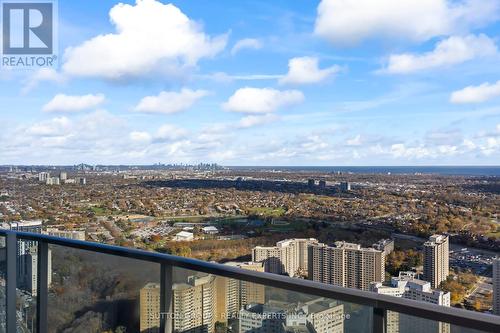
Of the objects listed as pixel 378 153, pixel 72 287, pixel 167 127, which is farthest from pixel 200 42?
pixel 72 287

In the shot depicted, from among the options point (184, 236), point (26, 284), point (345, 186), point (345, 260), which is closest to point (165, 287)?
point (26, 284)

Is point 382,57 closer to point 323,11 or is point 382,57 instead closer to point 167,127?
point 323,11

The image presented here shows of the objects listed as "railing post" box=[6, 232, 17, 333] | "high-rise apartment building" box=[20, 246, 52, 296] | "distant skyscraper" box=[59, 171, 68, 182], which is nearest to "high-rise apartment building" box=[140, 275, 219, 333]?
"high-rise apartment building" box=[20, 246, 52, 296]

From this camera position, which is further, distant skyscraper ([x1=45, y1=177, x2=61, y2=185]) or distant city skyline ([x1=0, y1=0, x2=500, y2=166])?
distant skyscraper ([x1=45, y1=177, x2=61, y2=185])

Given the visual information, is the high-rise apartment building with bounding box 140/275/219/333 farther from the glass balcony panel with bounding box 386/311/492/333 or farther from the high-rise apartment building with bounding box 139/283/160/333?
the glass balcony panel with bounding box 386/311/492/333

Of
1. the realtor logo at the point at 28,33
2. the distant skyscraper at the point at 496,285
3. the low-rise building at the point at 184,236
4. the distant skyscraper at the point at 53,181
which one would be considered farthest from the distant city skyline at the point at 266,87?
the distant skyscraper at the point at 496,285

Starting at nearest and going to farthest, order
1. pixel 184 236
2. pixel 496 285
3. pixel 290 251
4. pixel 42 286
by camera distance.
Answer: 1. pixel 42 286
2. pixel 496 285
3. pixel 290 251
4. pixel 184 236

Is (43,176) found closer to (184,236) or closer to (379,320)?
(184,236)
